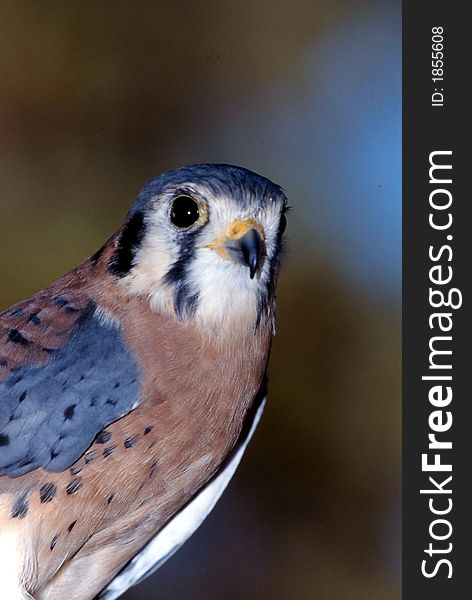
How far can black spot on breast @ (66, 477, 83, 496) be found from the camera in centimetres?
107

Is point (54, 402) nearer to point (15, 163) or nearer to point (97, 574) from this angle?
point (97, 574)

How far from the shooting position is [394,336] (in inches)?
98.0

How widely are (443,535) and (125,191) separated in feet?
4.87

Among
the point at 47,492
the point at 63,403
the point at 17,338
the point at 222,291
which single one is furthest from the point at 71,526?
the point at 222,291

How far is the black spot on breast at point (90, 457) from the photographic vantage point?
3.51ft

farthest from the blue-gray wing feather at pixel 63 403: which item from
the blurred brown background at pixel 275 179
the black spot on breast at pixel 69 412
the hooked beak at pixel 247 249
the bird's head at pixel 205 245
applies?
the blurred brown background at pixel 275 179

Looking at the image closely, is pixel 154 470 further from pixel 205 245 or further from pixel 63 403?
pixel 205 245

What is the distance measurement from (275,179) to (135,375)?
1418 mm

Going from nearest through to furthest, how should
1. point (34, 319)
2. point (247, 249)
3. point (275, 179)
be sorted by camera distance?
point (247, 249), point (34, 319), point (275, 179)

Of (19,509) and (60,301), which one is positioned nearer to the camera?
(19,509)

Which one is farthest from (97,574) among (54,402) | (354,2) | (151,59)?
(354,2)

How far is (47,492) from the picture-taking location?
106cm

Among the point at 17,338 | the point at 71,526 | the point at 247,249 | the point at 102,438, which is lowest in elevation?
the point at 71,526

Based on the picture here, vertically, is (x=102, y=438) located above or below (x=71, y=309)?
below
